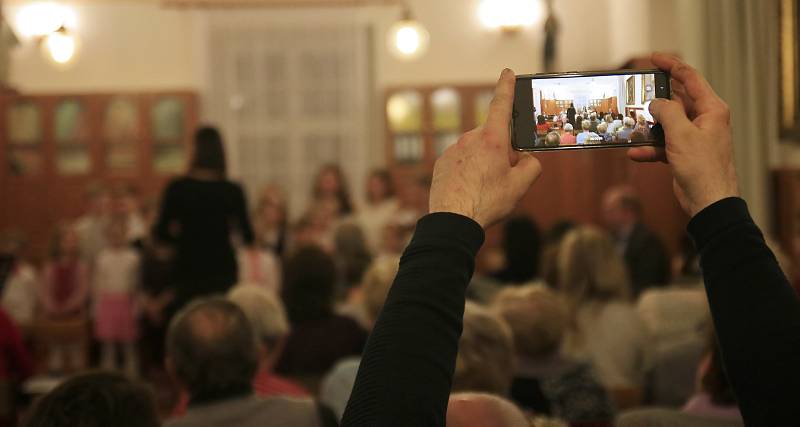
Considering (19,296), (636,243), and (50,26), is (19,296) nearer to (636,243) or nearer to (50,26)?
(50,26)

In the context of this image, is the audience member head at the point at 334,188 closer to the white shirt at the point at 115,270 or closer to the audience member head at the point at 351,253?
the white shirt at the point at 115,270

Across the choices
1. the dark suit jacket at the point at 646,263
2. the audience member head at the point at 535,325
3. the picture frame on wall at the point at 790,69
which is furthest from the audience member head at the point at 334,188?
the audience member head at the point at 535,325

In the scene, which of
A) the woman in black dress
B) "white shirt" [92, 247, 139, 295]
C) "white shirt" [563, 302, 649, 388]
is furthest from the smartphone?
"white shirt" [92, 247, 139, 295]

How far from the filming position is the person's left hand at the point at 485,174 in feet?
3.47

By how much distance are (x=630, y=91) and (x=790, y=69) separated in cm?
395

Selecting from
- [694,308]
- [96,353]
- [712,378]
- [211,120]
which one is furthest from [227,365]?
[211,120]

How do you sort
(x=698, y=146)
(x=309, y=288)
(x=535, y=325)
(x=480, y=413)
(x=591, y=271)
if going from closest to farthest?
(x=698, y=146)
(x=480, y=413)
(x=535, y=325)
(x=309, y=288)
(x=591, y=271)

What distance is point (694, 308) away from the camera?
3990 mm

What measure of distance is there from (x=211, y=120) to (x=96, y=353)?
333 centimetres

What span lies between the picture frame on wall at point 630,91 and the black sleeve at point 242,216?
11.8 feet

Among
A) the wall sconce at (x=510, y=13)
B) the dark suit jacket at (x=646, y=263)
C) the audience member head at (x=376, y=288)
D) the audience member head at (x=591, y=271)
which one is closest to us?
the audience member head at (x=376, y=288)

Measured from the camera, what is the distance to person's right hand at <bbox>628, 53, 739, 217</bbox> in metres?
1.06

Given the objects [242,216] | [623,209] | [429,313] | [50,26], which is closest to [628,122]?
[429,313]

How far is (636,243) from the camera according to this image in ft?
20.9
